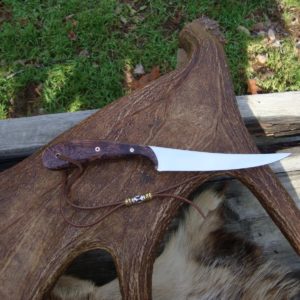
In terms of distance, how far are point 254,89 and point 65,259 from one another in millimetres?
2053

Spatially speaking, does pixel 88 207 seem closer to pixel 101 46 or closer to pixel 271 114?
pixel 271 114

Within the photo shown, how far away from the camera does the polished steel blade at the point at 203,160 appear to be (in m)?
1.99

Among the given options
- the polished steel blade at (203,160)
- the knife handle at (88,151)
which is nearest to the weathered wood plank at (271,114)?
the polished steel blade at (203,160)

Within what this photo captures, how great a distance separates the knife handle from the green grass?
149 cm

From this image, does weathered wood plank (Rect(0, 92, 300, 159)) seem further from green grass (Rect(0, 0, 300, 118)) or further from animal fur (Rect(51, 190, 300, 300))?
green grass (Rect(0, 0, 300, 118))

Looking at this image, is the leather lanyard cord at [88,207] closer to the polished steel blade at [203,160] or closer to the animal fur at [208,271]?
the polished steel blade at [203,160]

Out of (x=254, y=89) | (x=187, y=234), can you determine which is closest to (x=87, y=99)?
(x=254, y=89)

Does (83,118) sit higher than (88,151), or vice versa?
(88,151)

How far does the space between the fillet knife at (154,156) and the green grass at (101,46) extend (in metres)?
1.50

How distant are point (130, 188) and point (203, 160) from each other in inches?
11.3

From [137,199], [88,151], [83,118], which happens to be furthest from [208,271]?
[83,118]

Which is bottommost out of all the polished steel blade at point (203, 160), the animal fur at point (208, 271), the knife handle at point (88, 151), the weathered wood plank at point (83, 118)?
the animal fur at point (208, 271)

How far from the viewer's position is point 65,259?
1.91 meters

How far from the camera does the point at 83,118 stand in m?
2.63
